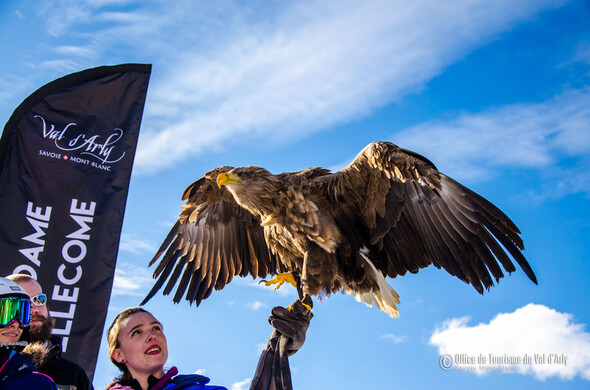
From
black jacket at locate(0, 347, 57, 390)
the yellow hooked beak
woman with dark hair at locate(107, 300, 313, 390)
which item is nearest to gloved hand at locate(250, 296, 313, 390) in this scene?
woman with dark hair at locate(107, 300, 313, 390)

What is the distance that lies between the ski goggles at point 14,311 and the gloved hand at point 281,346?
130 centimetres

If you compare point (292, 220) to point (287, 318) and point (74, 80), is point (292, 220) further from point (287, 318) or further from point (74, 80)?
point (74, 80)

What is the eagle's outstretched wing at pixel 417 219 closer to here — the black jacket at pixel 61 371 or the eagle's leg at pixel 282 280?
the eagle's leg at pixel 282 280

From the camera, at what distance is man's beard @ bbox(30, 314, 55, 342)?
3.08m

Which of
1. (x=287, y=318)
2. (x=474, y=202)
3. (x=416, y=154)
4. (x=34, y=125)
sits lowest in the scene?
(x=287, y=318)

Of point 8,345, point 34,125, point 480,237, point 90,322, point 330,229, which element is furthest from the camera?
point 34,125

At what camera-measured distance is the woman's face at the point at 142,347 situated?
2656 millimetres

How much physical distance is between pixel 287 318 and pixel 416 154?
1911 mm

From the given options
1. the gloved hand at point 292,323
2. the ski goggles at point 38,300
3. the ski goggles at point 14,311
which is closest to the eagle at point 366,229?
the gloved hand at point 292,323

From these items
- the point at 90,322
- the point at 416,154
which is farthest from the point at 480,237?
the point at 90,322

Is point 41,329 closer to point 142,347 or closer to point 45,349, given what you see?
point 45,349

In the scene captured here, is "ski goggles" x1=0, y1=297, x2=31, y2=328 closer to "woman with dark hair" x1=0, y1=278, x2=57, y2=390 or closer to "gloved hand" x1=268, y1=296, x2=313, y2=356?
"woman with dark hair" x1=0, y1=278, x2=57, y2=390

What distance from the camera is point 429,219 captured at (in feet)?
15.1

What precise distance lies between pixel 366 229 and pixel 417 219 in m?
0.53
